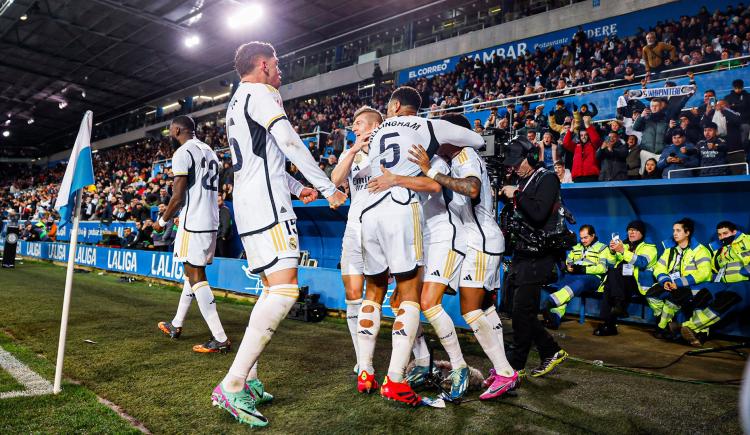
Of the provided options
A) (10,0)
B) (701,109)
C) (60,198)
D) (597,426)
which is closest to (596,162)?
(701,109)

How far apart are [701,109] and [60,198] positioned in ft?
36.4

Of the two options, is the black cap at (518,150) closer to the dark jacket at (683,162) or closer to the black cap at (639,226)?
the black cap at (639,226)

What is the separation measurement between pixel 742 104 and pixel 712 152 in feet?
5.37

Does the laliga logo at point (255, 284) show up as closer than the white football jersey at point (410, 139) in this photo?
No

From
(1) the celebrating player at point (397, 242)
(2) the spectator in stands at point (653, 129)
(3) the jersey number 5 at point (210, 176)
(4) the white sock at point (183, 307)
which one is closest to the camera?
(1) the celebrating player at point (397, 242)

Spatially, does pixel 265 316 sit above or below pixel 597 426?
above

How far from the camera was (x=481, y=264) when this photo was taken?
4008 mm

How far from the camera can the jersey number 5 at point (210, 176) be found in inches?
207

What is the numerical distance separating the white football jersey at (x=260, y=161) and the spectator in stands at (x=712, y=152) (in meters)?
8.35

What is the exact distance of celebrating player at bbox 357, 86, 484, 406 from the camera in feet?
11.2

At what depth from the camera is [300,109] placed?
27672 millimetres

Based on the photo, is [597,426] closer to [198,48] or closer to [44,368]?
[44,368]

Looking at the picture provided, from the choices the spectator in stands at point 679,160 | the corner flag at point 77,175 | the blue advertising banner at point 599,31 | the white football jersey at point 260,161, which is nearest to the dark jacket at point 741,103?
the spectator in stands at point 679,160

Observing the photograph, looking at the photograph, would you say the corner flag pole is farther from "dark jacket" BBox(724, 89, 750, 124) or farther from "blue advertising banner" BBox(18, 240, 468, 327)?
"dark jacket" BBox(724, 89, 750, 124)
